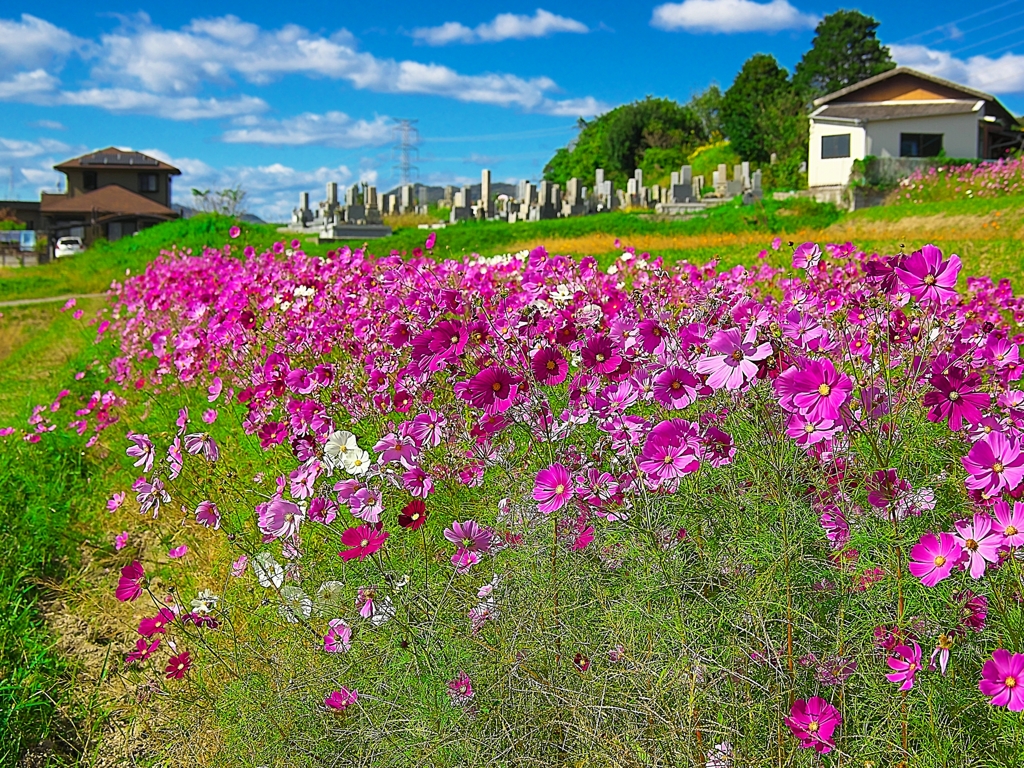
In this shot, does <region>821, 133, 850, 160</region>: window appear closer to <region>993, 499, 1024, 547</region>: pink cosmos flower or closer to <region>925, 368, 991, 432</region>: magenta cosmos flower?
<region>925, 368, 991, 432</region>: magenta cosmos flower

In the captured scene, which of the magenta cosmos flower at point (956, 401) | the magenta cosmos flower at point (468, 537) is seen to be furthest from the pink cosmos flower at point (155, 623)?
the magenta cosmos flower at point (956, 401)

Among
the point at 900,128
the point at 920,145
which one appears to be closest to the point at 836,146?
the point at 900,128

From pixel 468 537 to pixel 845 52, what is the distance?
53123mm

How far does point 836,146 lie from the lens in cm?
2630

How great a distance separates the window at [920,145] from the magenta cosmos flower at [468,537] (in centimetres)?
2818

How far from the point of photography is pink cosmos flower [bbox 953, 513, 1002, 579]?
1414mm

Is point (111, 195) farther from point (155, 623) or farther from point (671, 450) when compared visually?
point (671, 450)

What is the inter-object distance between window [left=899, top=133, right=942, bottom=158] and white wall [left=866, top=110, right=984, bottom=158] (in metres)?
0.14

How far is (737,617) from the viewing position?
67.1 inches

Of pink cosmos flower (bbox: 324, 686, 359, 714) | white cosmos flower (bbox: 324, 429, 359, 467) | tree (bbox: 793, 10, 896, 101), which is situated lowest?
pink cosmos flower (bbox: 324, 686, 359, 714)

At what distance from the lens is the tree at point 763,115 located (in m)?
32.3

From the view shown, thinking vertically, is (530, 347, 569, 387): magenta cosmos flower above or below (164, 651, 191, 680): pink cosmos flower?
above

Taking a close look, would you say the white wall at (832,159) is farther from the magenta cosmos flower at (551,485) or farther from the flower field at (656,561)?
the magenta cosmos flower at (551,485)

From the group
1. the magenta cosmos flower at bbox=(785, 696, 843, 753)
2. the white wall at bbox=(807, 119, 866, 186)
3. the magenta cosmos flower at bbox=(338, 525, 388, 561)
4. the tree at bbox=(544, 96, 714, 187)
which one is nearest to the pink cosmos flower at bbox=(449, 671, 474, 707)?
the magenta cosmos flower at bbox=(338, 525, 388, 561)
